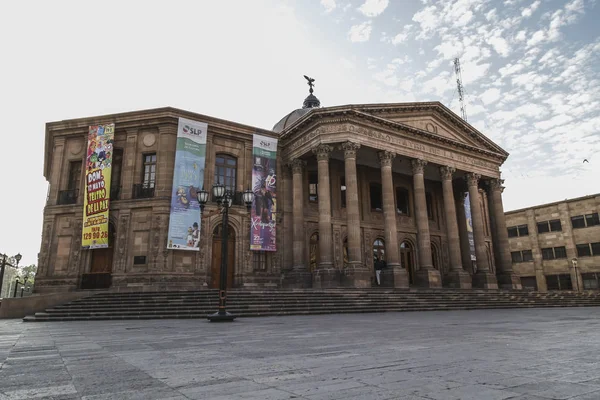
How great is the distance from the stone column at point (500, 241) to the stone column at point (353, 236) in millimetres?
11172

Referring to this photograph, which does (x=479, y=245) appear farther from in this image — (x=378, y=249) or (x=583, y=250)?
(x=583, y=250)

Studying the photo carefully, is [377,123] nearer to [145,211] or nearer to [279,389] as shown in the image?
[145,211]

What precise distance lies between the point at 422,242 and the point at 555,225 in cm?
2215

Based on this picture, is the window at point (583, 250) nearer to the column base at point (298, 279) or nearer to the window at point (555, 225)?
the window at point (555, 225)

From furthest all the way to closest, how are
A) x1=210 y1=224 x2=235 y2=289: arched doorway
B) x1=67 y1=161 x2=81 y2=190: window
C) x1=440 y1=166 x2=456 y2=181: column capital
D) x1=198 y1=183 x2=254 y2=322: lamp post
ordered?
x1=440 y1=166 x2=456 y2=181: column capital
x1=67 y1=161 x2=81 y2=190: window
x1=210 y1=224 x2=235 y2=289: arched doorway
x1=198 y1=183 x2=254 y2=322: lamp post

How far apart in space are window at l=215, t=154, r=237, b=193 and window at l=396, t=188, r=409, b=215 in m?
12.1

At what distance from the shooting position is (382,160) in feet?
70.2

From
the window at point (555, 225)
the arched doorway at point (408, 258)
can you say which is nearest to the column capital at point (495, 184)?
the arched doorway at point (408, 258)

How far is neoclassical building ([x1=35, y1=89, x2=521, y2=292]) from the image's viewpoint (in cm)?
1895

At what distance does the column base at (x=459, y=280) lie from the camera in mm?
21562

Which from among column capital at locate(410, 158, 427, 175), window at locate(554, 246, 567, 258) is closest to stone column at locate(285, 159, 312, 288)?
column capital at locate(410, 158, 427, 175)

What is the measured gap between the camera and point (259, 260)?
21391 millimetres

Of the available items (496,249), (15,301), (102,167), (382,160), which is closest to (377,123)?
(382,160)

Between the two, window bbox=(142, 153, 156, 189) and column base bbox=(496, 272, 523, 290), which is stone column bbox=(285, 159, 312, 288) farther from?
column base bbox=(496, 272, 523, 290)
